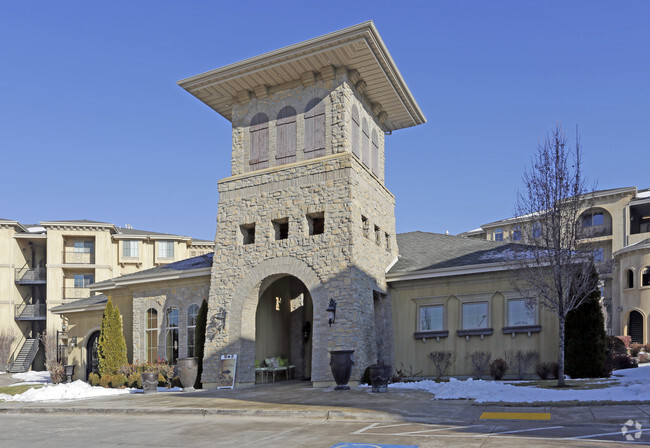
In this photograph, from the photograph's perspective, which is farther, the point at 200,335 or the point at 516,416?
the point at 200,335

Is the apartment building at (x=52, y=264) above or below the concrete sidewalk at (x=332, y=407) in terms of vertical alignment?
above

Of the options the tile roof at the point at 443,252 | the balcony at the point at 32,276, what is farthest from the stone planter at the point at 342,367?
the balcony at the point at 32,276

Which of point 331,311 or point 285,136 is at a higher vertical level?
point 285,136

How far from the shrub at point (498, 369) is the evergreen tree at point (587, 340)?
185cm

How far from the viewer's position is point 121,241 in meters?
52.9

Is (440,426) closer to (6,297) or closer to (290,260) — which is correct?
(290,260)

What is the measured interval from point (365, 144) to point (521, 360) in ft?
30.8

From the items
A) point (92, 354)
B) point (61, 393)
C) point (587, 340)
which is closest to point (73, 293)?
point (92, 354)

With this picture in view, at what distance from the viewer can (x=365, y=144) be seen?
22594 millimetres

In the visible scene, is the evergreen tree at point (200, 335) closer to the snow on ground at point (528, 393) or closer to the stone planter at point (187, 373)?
the stone planter at point (187, 373)

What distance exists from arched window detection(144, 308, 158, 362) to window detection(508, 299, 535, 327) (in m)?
13.7

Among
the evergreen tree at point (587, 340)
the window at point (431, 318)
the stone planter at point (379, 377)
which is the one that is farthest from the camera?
the window at point (431, 318)

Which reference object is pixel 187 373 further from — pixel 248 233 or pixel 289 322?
pixel 248 233

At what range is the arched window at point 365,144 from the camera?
2225cm
